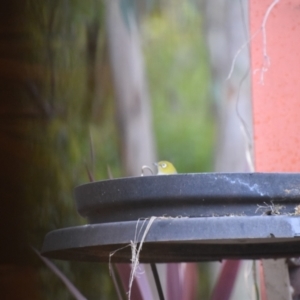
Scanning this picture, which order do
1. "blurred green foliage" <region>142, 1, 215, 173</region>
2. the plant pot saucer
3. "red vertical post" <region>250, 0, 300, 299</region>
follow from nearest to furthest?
the plant pot saucer, "red vertical post" <region>250, 0, 300, 299</region>, "blurred green foliage" <region>142, 1, 215, 173</region>

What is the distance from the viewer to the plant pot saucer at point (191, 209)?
0.73 meters

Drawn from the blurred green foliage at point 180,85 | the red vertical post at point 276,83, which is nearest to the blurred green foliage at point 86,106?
the blurred green foliage at point 180,85

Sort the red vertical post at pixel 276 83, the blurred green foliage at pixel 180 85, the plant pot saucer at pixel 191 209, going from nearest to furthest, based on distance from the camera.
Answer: the plant pot saucer at pixel 191 209
the red vertical post at pixel 276 83
the blurred green foliage at pixel 180 85

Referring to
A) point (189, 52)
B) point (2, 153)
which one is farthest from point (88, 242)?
point (2, 153)

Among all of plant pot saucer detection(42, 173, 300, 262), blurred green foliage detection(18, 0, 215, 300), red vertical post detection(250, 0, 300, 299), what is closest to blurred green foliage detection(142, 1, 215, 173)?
blurred green foliage detection(18, 0, 215, 300)

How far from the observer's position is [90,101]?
2.07 metres

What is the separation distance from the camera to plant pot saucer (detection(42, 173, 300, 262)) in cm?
73

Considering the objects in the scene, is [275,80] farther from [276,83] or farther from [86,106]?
[86,106]

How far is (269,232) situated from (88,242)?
242mm

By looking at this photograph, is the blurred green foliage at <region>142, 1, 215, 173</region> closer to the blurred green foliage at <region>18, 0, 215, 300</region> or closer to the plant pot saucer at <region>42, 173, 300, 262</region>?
the blurred green foliage at <region>18, 0, 215, 300</region>

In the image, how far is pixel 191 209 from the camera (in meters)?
0.81

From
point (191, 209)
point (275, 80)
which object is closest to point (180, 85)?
point (275, 80)

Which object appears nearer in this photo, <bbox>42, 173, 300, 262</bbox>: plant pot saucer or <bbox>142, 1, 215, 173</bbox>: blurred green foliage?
<bbox>42, 173, 300, 262</bbox>: plant pot saucer

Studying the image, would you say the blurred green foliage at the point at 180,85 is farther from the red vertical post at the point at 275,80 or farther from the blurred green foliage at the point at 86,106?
the red vertical post at the point at 275,80
